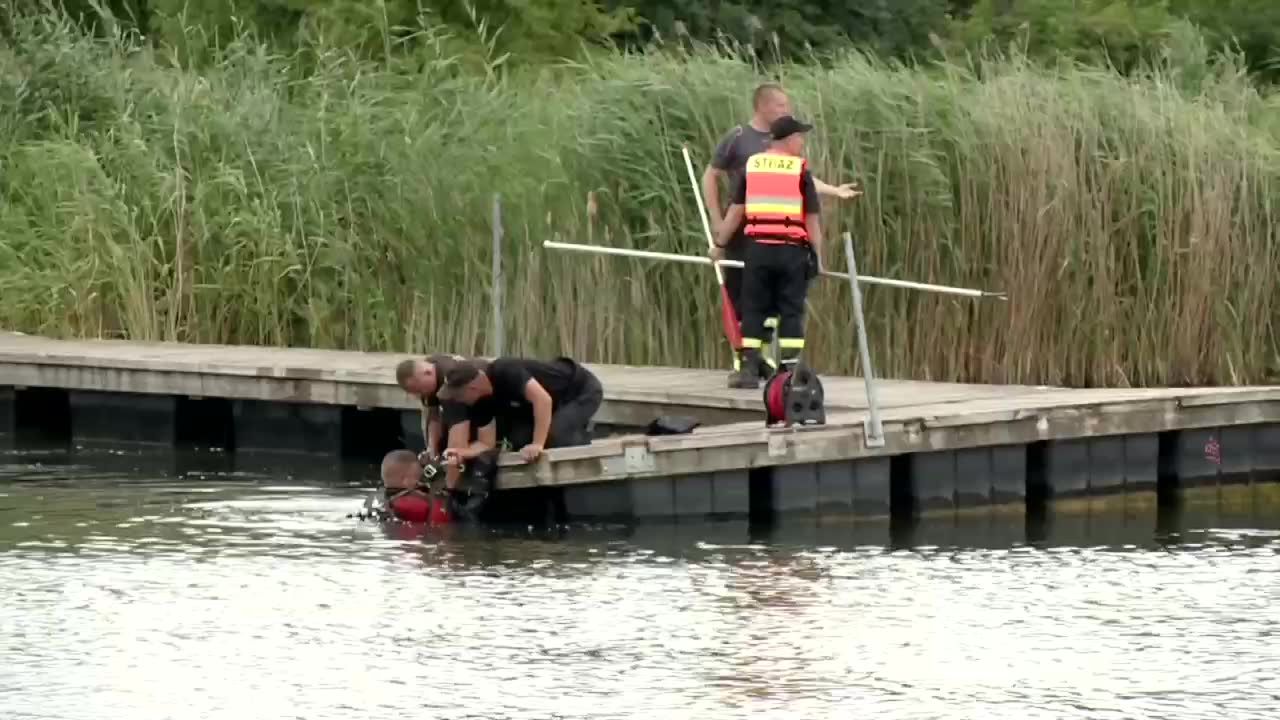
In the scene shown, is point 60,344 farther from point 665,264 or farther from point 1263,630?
point 1263,630

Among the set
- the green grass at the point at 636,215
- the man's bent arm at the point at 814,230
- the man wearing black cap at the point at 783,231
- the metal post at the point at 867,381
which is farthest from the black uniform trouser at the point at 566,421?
the green grass at the point at 636,215

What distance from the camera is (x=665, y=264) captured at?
17578 mm

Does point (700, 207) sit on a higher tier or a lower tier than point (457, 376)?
higher

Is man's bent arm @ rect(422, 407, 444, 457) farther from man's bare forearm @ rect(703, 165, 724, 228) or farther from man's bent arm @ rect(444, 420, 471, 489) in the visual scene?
man's bare forearm @ rect(703, 165, 724, 228)

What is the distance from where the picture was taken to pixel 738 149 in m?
16.0

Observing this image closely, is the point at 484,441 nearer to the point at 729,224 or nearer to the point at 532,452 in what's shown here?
the point at 532,452

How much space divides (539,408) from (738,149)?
7.52ft

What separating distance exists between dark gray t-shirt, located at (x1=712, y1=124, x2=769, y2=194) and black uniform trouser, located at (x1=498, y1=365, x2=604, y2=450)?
174cm

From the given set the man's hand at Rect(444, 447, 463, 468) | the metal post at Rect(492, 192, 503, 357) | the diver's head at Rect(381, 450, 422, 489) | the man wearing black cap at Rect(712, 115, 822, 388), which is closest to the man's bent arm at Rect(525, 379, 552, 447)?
the man's hand at Rect(444, 447, 463, 468)

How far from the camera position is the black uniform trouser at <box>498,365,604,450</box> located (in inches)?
582

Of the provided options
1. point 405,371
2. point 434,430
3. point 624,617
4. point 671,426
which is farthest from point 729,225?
point 624,617

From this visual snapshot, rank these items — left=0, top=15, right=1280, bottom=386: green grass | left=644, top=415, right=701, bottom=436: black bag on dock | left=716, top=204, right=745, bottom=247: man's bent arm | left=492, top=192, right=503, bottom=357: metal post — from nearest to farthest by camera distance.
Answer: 1. left=644, top=415, right=701, bottom=436: black bag on dock
2. left=716, top=204, right=745, bottom=247: man's bent arm
3. left=0, top=15, right=1280, bottom=386: green grass
4. left=492, top=192, right=503, bottom=357: metal post

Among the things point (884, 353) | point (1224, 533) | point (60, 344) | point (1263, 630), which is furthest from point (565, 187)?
point (1263, 630)

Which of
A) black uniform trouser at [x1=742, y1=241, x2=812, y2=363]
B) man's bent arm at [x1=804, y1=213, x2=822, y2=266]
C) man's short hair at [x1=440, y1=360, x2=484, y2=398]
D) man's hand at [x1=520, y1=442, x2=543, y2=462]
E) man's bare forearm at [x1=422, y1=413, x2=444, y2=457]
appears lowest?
man's hand at [x1=520, y1=442, x2=543, y2=462]
